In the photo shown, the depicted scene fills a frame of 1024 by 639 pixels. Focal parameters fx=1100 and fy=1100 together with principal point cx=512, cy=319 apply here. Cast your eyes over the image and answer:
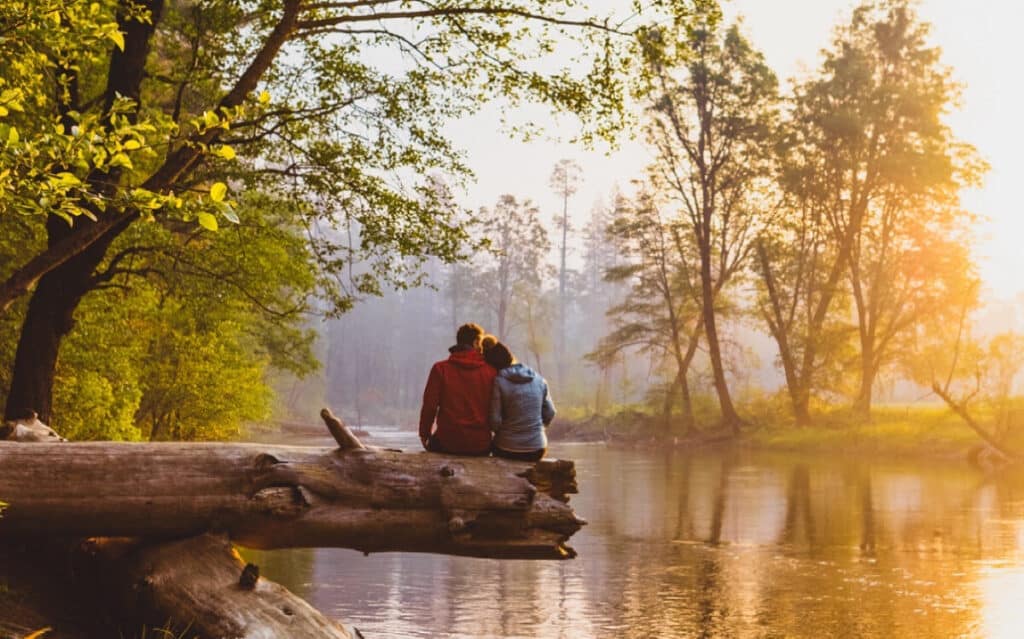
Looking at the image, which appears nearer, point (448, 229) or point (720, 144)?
point (448, 229)

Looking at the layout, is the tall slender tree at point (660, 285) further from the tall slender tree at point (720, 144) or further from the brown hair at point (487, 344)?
the brown hair at point (487, 344)

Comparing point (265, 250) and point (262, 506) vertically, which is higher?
point (265, 250)

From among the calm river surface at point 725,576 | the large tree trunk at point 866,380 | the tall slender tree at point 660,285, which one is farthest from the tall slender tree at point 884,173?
the calm river surface at point 725,576

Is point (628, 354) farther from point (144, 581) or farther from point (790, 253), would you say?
point (144, 581)

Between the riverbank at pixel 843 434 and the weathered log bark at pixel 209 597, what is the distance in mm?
36610

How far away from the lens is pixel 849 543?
65.6 ft

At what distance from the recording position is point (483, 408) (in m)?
10.3

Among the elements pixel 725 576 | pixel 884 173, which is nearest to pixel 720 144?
pixel 884 173

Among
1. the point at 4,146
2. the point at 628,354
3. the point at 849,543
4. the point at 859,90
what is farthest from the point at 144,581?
the point at 628,354

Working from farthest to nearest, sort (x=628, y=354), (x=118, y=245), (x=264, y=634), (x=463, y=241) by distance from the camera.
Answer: (x=628, y=354) < (x=118, y=245) < (x=463, y=241) < (x=264, y=634)

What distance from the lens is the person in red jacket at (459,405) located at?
33.7ft

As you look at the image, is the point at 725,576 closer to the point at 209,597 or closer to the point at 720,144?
the point at 209,597

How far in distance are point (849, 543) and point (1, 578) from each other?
14.9 m

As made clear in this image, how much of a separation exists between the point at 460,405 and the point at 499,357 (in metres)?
0.60
